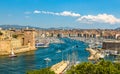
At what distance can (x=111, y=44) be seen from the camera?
9606cm

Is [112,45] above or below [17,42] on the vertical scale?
below

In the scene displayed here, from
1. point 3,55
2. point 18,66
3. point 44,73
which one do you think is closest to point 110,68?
point 44,73

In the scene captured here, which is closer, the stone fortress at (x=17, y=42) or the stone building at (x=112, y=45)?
the stone fortress at (x=17, y=42)

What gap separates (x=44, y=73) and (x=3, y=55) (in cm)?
4457

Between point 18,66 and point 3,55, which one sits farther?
point 3,55

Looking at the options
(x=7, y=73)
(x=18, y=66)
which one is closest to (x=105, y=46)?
(x=18, y=66)

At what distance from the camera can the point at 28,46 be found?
90.9 m

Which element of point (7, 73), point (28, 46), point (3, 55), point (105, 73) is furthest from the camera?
point (28, 46)

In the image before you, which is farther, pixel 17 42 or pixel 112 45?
pixel 112 45

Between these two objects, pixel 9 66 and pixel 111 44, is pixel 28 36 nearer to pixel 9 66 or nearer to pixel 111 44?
pixel 111 44

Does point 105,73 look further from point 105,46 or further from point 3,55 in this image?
point 105,46

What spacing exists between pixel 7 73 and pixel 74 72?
19807 mm

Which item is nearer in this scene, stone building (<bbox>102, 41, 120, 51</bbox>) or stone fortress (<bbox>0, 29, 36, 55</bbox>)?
stone fortress (<bbox>0, 29, 36, 55</bbox>)

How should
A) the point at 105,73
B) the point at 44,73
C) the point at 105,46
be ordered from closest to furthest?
the point at 105,73 → the point at 44,73 → the point at 105,46
